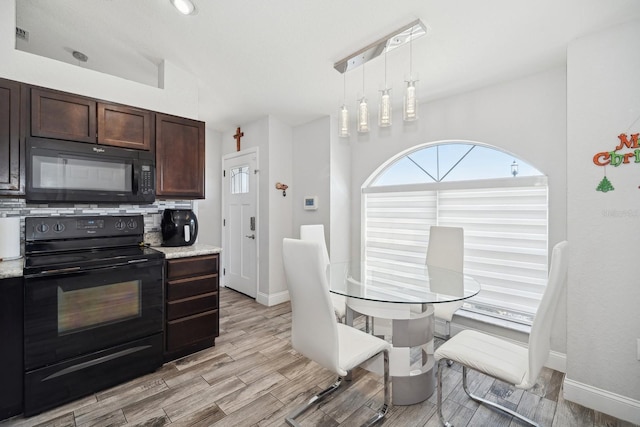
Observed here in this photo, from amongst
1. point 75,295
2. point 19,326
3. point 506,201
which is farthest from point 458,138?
point 19,326

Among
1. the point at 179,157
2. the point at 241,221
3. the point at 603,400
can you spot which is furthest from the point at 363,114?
the point at 241,221

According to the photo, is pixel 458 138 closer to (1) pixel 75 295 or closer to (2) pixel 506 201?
(2) pixel 506 201

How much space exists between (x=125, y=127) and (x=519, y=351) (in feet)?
10.8

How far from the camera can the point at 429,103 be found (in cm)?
324

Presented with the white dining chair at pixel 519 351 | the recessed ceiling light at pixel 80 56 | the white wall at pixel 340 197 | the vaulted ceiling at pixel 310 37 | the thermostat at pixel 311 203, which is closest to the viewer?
the white dining chair at pixel 519 351

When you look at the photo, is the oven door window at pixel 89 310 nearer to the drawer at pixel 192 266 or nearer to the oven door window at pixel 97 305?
the oven door window at pixel 97 305

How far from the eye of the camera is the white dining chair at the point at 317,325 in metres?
1.52

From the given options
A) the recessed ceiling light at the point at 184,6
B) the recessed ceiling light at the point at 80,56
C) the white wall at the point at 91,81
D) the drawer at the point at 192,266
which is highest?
the recessed ceiling light at the point at 80,56

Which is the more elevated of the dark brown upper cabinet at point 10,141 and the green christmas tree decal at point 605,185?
the dark brown upper cabinet at point 10,141

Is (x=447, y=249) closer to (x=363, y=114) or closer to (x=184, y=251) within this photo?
(x=363, y=114)

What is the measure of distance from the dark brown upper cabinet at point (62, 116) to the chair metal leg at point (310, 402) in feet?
8.15

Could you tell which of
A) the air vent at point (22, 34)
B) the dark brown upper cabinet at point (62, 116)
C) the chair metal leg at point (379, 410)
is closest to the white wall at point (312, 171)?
the chair metal leg at point (379, 410)

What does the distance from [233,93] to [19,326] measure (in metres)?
2.62

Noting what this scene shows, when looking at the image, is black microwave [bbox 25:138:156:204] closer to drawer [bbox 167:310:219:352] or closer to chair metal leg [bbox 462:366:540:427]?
drawer [bbox 167:310:219:352]
